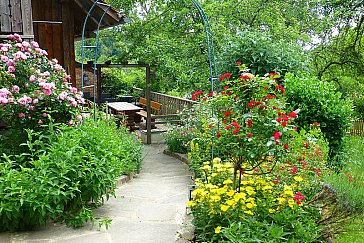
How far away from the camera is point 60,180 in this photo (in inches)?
165

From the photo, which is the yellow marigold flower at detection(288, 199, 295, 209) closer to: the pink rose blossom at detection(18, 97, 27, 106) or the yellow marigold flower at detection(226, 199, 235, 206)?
the yellow marigold flower at detection(226, 199, 235, 206)

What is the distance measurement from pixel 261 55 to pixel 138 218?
13.3ft

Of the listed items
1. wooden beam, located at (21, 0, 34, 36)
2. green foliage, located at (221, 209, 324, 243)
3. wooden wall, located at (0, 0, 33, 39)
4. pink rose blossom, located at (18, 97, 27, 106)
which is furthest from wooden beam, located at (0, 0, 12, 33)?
green foliage, located at (221, 209, 324, 243)

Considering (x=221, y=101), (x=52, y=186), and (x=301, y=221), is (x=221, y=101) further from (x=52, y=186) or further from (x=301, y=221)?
(x=52, y=186)

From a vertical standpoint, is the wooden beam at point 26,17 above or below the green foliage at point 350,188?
above

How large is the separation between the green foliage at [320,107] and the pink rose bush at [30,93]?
385cm

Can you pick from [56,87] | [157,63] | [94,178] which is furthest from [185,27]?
[94,178]

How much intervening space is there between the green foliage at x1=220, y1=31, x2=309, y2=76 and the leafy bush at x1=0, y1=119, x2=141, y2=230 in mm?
3486

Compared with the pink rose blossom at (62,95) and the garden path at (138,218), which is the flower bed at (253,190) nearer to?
the garden path at (138,218)

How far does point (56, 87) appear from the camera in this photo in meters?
5.39

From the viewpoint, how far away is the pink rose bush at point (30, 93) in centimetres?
502

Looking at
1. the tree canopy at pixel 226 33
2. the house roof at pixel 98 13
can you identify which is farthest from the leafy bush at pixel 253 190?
the house roof at pixel 98 13

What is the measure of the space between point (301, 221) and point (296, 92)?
3.74 m

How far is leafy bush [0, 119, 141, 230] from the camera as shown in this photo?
12.9 feet
